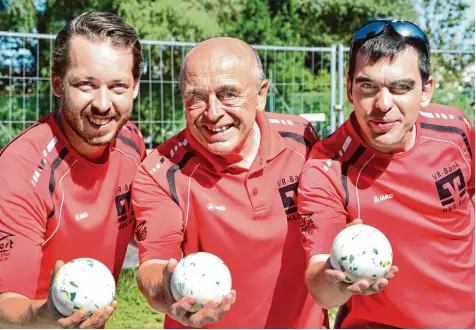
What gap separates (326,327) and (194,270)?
146cm

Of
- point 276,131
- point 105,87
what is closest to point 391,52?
point 276,131

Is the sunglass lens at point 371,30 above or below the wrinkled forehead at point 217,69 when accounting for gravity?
above

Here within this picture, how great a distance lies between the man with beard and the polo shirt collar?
1.58 ft

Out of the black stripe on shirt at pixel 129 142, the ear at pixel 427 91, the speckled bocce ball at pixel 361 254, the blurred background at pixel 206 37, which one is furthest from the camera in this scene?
the blurred background at pixel 206 37

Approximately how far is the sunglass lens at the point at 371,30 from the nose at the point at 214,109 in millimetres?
918

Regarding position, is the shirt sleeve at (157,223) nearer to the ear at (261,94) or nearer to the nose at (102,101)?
the nose at (102,101)

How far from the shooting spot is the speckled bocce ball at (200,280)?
343cm

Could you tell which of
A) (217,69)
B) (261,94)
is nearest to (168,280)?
(217,69)

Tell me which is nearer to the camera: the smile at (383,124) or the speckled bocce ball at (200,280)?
the speckled bocce ball at (200,280)

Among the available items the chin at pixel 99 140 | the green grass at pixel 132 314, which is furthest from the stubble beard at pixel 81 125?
the green grass at pixel 132 314

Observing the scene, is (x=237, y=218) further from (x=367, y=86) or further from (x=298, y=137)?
(x=367, y=86)

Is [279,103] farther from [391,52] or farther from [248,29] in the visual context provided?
[391,52]

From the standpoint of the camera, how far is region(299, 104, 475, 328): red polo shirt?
3.94m

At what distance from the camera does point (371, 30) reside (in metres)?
3.98
